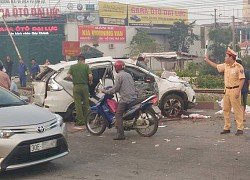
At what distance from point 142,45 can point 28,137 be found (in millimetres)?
54323

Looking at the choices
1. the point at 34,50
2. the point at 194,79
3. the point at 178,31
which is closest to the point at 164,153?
the point at 194,79

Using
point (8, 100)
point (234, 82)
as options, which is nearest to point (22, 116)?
point (8, 100)

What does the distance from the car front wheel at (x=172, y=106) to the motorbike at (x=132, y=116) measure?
286 centimetres

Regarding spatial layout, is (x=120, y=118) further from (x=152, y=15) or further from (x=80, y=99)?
(x=152, y=15)

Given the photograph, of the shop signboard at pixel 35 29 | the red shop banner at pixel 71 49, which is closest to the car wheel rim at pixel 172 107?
the red shop banner at pixel 71 49

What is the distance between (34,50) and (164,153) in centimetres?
4519

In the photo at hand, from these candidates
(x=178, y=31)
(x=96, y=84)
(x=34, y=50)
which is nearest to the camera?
(x=96, y=84)

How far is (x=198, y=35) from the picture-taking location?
74.6 m

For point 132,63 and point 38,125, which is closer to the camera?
point 38,125

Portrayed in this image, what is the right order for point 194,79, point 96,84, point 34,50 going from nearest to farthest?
point 96,84 → point 194,79 → point 34,50

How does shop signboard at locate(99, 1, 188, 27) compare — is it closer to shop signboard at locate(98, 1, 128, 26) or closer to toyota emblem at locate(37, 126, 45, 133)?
shop signboard at locate(98, 1, 128, 26)

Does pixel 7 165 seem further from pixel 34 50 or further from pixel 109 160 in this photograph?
pixel 34 50

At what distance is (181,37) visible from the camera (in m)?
71.1

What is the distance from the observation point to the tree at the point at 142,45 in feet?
193
